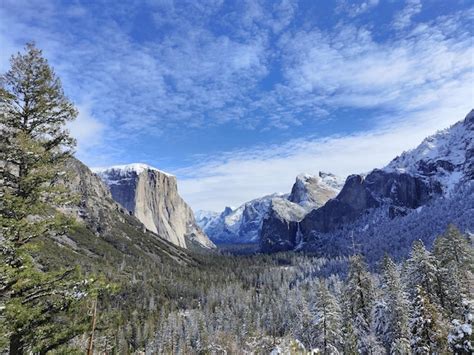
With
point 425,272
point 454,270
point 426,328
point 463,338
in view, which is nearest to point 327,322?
point 425,272

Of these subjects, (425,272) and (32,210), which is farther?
(425,272)

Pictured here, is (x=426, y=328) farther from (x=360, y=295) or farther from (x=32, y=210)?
(x=32, y=210)

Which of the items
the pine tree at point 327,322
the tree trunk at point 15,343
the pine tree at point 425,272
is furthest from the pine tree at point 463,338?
the pine tree at point 327,322

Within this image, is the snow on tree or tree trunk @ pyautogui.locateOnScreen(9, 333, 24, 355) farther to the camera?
the snow on tree

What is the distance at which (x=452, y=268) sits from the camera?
139 ft

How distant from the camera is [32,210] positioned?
13.8m

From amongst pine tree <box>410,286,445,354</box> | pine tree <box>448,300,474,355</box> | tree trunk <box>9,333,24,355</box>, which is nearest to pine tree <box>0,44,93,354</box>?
tree trunk <box>9,333,24,355</box>

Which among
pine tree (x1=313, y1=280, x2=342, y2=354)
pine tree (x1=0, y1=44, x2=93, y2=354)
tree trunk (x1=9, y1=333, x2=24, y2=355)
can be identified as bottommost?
pine tree (x1=313, y1=280, x2=342, y2=354)

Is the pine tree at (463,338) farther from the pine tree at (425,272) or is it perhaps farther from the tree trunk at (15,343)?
the pine tree at (425,272)

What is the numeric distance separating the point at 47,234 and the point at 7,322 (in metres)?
3.44

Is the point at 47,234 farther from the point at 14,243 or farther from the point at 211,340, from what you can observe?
the point at 211,340

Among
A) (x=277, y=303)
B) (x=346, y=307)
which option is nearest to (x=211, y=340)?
(x=277, y=303)

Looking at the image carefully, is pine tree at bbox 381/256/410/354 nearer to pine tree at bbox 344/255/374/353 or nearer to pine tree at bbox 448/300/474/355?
pine tree at bbox 344/255/374/353

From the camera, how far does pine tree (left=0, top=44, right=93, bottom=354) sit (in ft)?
41.5
